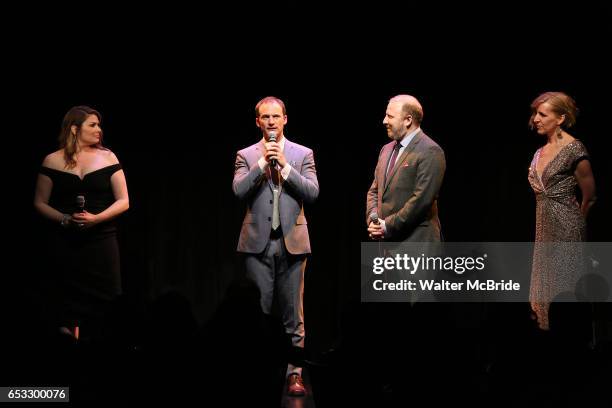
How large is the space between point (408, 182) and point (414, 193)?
0.25 feet

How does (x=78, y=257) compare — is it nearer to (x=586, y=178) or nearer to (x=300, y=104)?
(x=300, y=104)

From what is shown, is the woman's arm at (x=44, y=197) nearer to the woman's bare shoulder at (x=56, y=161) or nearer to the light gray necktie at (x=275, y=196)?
the woman's bare shoulder at (x=56, y=161)

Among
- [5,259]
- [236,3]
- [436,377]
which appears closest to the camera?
[436,377]

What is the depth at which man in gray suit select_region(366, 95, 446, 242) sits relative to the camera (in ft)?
14.1

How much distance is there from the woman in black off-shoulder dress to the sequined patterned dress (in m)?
2.39

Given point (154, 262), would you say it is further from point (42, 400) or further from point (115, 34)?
point (42, 400)

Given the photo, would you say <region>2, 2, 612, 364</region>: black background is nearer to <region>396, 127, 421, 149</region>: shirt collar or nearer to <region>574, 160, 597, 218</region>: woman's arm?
<region>574, 160, 597, 218</region>: woman's arm

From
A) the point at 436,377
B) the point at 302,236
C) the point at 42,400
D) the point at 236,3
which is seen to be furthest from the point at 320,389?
the point at 236,3

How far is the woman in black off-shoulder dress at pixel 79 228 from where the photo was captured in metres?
4.62

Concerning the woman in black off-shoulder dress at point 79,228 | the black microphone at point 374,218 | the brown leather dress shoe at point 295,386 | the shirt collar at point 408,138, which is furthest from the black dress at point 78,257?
the shirt collar at point 408,138

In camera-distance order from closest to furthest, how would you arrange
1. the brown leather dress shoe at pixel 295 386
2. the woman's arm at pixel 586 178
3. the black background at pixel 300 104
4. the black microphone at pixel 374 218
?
the brown leather dress shoe at pixel 295 386 → the black microphone at pixel 374 218 → the woman's arm at pixel 586 178 → the black background at pixel 300 104

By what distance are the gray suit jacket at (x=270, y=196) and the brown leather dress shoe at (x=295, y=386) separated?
65cm

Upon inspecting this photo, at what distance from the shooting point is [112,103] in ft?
19.5

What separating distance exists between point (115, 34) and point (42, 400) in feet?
10.9
